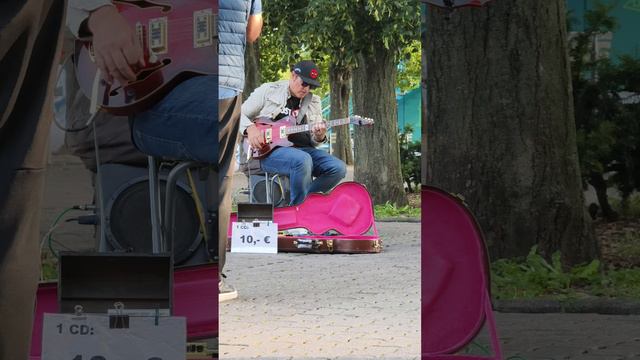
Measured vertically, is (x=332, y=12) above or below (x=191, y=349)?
above

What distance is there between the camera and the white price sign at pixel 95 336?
350cm

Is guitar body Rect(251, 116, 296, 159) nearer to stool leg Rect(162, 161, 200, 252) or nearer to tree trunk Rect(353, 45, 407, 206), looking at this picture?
tree trunk Rect(353, 45, 407, 206)

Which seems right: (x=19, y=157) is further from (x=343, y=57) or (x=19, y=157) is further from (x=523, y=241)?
(x=343, y=57)

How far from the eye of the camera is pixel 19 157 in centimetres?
252

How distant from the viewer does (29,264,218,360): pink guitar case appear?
362cm

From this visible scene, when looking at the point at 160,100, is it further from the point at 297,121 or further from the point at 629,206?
the point at 297,121

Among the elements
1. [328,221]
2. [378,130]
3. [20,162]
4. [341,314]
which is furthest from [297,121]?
[20,162]

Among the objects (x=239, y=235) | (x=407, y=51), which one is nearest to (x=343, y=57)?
(x=407, y=51)

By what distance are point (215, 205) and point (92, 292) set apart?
1.58 feet

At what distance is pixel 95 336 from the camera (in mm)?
3527

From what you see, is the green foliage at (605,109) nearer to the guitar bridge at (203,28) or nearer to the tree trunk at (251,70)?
the guitar bridge at (203,28)

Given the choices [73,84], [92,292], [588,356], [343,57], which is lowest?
[588,356]

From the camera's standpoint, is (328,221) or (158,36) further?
(328,221)

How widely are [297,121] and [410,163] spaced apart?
825 centimetres
